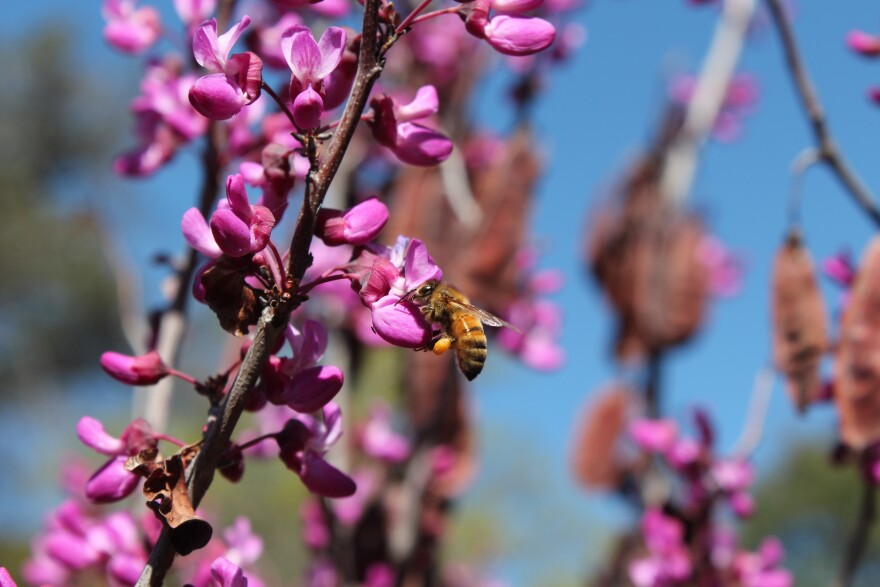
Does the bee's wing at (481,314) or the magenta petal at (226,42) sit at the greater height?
the magenta petal at (226,42)

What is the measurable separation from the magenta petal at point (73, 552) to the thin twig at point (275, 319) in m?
0.56

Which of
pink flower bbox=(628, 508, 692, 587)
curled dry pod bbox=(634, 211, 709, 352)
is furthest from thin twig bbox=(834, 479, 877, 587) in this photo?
curled dry pod bbox=(634, 211, 709, 352)

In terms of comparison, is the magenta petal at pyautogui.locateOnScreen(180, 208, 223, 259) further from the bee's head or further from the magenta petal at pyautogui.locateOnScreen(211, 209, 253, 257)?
the bee's head

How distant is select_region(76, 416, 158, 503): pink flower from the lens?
38.3 inches

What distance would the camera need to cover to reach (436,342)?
1.11 meters

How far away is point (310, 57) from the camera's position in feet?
3.01

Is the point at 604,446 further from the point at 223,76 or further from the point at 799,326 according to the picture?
the point at 223,76

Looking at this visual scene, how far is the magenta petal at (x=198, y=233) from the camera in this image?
0.92 metres

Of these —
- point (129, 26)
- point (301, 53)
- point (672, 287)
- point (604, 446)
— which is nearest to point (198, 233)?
point (301, 53)

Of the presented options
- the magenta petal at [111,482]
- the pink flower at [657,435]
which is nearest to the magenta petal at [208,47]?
the magenta petal at [111,482]

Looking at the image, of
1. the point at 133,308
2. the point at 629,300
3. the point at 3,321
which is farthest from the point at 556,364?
the point at 3,321

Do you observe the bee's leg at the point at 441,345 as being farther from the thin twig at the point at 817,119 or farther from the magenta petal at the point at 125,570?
the thin twig at the point at 817,119

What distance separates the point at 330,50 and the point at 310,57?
21 mm

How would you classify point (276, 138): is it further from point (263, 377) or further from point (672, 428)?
point (672, 428)
